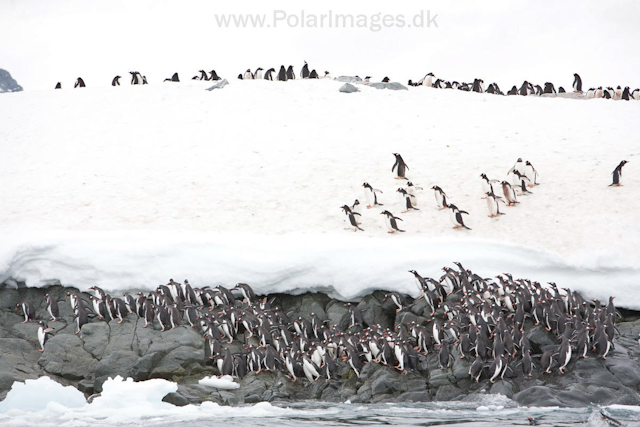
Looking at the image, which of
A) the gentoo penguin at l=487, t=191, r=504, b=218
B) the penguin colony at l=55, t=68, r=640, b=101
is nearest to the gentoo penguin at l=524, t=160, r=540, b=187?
the gentoo penguin at l=487, t=191, r=504, b=218

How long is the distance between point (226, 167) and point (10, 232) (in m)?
6.92

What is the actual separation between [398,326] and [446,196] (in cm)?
571

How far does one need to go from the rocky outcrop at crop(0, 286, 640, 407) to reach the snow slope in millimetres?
1337

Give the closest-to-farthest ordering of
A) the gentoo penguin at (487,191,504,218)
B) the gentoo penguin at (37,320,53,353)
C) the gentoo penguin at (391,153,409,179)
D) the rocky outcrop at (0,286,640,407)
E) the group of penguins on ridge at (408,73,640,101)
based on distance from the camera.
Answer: the rocky outcrop at (0,286,640,407) < the gentoo penguin at (37,320,53,353) < the gentoo penguin at (487,191,504,218) < the gentoo penguin at (391,153,409,179) < the group of penguins on ridge at (408,73,640,101)

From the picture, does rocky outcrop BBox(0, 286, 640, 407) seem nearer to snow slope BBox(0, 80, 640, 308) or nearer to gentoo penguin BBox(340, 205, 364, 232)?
snow slope BBox(0, 80, 640, 308)

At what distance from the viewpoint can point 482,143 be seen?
743 inches

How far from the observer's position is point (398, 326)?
9.91m

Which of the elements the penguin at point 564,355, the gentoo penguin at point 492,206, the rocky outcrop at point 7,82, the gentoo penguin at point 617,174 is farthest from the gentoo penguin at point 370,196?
the rocky outcrop at point 7,82

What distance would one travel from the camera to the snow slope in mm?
11477

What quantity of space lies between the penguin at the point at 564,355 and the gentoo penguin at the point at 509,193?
21.3ft

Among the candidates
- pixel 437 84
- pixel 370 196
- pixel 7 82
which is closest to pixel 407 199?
pixel 370 196

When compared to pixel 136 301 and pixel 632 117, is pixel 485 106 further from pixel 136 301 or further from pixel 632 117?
pixel 136 301

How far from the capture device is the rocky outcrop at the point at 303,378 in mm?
7941

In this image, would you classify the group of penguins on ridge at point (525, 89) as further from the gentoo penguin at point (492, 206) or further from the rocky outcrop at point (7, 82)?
the rocky outcrop at point (7, 82)
